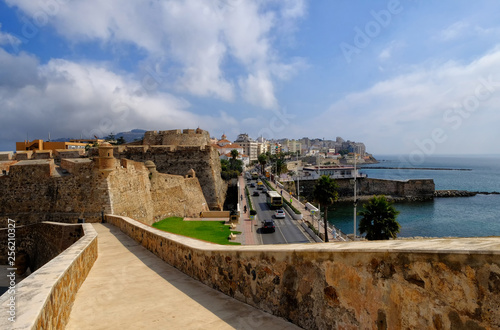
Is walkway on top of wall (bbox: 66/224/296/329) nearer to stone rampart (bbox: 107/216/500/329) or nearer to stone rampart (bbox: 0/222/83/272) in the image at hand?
stone rampart (bbox: 107/216/500/329)

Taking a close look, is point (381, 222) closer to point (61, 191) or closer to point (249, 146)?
point (61, 191)

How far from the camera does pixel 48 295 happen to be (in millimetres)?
3176

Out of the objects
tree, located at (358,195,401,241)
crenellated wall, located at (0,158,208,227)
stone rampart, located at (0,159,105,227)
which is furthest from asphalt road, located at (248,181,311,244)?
stone rampart, located at (0,159,105,227)

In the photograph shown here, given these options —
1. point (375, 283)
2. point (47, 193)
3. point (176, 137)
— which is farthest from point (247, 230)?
point (375, 283)

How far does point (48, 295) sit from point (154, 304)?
161cm

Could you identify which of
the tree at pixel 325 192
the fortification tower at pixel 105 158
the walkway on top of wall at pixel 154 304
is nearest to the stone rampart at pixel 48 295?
the walkway on top of wall at pixel 154 304

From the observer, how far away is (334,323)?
3057mm

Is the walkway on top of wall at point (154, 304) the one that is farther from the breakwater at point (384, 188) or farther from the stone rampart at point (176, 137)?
the breakwater at point (384, 188)

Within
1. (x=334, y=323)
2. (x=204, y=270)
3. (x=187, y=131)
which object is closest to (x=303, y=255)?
(x=334, y=323)

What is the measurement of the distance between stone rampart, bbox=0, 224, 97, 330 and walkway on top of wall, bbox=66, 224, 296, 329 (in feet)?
0.92

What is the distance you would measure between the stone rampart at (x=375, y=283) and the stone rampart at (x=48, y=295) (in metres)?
2.34

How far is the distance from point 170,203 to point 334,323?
2406 centimetres

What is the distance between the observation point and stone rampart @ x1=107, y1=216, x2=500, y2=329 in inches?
82.1

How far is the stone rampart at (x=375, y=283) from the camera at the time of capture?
209 cm
